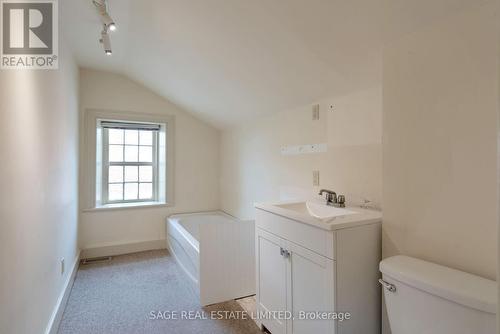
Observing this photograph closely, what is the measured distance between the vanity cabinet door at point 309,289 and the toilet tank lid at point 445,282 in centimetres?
28

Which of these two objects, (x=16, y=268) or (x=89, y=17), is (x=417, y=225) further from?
(x=89, y=17)

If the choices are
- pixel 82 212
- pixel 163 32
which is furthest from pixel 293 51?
pixel 82 212

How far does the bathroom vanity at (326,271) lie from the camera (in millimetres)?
1283

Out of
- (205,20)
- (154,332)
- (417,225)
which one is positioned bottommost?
(154,332)

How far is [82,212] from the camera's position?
331 cm

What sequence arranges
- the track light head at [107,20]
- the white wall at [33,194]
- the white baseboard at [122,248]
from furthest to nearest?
the white baseboard at [122,248], the track light head at [107,20], the white wall at [33,194]

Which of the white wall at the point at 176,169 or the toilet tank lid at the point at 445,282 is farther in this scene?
the white wall at the point at 176,169

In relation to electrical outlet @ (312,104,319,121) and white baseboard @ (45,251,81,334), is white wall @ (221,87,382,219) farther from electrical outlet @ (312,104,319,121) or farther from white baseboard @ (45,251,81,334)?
white baseboard @ (45,251,81,334)

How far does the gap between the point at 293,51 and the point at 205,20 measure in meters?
0.63

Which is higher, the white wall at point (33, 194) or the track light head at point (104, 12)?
the track light head at point (104, 12)

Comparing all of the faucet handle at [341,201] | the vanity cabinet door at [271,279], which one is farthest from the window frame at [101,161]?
the faucet handle at [341,201]

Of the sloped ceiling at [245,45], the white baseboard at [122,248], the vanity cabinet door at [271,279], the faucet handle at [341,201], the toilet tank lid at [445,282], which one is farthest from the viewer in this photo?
the white baseboard at [122,248]

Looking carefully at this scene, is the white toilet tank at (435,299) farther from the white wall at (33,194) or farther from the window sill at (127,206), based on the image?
the window sill at (127,206)

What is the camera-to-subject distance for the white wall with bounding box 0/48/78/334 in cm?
114
